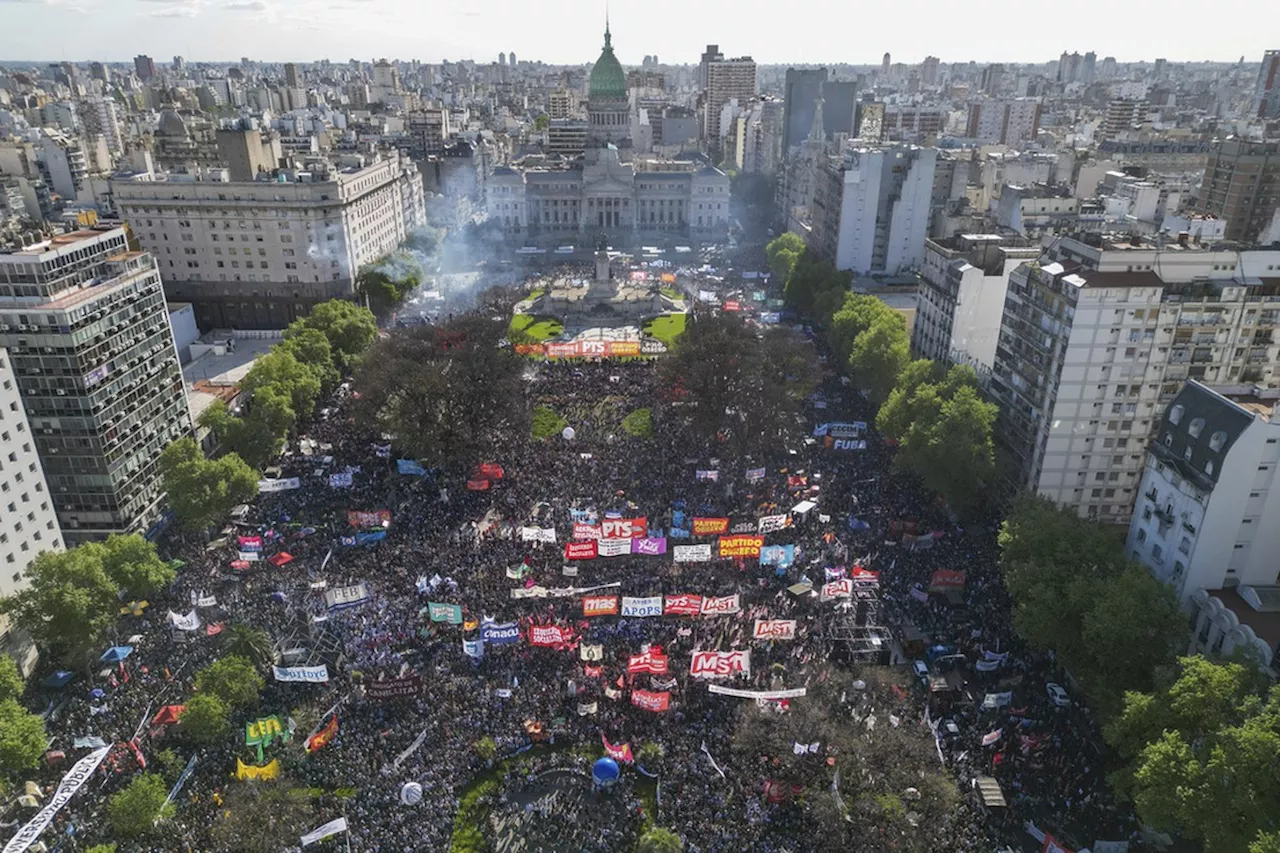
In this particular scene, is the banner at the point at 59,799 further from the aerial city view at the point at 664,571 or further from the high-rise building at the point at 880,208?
the high-rise building at the point at 880,208

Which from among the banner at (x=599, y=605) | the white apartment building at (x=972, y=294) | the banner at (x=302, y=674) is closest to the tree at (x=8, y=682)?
the banner at (x=302, y=674)

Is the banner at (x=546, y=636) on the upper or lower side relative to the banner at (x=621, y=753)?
upper

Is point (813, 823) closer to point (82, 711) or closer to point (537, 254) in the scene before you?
point (82, 711)

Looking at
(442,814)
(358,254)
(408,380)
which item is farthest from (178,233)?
(442,814)

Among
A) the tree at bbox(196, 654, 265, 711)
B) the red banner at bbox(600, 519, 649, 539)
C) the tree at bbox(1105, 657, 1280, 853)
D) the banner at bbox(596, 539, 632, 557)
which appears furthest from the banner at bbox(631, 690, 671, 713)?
the tree at bbox(1105, 657, 1280, 853)

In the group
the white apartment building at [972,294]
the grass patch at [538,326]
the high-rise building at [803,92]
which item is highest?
the high-rise building at [803,92]

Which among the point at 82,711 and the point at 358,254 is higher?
the point at 358,254

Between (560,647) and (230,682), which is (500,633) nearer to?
(560,647)

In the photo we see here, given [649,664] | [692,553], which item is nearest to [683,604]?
[649,664]
